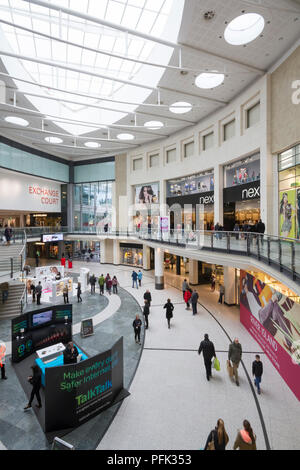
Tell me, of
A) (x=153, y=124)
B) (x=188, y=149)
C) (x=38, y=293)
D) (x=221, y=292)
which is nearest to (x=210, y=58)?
(x=188, y=149)

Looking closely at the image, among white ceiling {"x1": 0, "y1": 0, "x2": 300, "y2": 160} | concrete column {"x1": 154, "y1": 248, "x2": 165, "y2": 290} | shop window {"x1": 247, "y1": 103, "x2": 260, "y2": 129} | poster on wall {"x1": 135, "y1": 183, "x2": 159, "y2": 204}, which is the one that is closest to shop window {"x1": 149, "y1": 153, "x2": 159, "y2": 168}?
poster on wall {"x1": 135, "y1": 183, "x2": 159, "y2": 204}

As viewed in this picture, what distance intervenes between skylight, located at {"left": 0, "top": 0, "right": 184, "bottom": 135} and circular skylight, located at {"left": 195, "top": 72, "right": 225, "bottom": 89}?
2248mm

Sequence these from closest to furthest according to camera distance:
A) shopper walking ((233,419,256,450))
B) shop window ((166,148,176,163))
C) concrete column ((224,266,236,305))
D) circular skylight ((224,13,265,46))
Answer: shopper walking ((233,419,256,450))
circular skylight ((224,13,265,46))
concrete column ((224,266,236,305))
shop window ((166,148,176,163))

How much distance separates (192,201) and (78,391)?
16234mm

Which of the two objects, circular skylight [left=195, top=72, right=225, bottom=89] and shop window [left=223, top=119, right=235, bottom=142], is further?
shop window [left=223, top=119, right=235, bottom=142]

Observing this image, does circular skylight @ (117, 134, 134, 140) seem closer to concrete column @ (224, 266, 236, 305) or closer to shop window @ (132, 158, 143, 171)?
shop window @ (132, 158, 143, 171)

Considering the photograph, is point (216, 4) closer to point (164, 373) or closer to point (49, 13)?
point (49, 13)

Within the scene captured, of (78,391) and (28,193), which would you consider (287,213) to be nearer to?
(78,391)

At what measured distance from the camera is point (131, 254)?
26688 mm

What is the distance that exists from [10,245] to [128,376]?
44.6ft

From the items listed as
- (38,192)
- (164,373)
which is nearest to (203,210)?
(164,373)

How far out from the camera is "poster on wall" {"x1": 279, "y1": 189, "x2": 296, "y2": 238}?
10424 mm

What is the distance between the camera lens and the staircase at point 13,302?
12.4 meters

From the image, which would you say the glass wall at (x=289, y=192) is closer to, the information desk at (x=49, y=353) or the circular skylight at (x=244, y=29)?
the circular skylight at (x=244, y=29)
